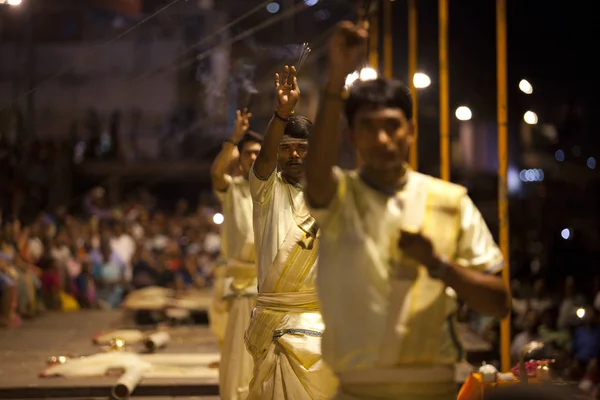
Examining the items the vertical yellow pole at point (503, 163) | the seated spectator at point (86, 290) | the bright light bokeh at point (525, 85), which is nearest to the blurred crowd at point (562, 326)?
the vertical yellow pole at point (503, 163)

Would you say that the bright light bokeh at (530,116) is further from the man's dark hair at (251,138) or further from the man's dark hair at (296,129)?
the man's dark hair at (296,129)

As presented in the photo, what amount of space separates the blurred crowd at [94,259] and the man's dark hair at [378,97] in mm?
13726

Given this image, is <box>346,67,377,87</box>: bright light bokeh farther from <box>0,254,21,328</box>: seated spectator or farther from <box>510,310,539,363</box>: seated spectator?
<box>0,254,21,328</box>: seated spectator

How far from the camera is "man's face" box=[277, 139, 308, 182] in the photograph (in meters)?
6.62

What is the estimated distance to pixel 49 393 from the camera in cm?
1148

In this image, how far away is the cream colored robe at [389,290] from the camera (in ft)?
13.5

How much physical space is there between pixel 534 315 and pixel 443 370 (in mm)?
9525

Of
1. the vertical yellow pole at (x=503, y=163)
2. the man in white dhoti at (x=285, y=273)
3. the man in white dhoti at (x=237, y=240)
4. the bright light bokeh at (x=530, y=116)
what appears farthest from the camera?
the bright light bokeh at (x=530, y=116)

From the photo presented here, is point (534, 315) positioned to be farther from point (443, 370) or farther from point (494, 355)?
point (443, 370)

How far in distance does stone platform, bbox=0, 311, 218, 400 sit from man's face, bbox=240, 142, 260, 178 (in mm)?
3619

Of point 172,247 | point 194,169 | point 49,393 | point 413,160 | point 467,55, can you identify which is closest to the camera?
point 49,393

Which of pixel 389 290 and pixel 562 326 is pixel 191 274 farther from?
pixel 389 290

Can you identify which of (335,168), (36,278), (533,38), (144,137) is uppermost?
(144,137)

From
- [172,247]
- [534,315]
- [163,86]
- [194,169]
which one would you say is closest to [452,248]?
[534,315]
